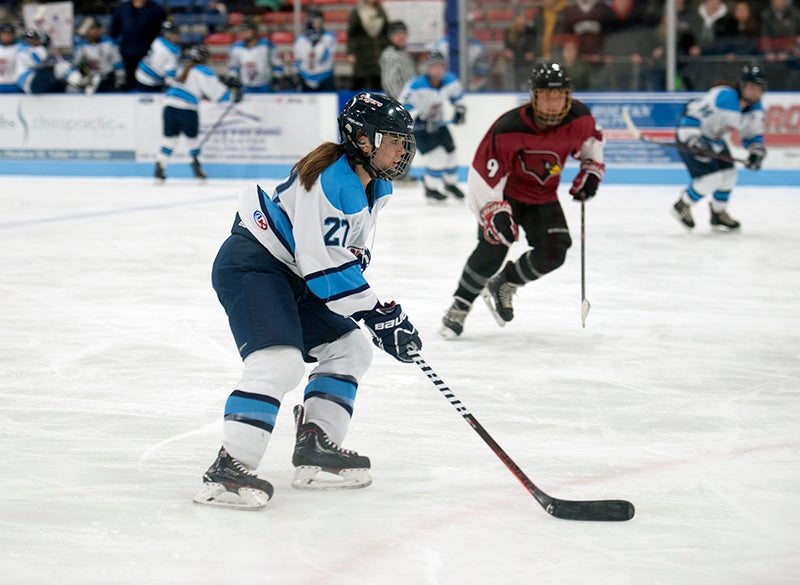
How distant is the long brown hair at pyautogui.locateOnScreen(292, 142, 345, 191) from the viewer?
2.55 metres

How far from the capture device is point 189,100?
11.0m

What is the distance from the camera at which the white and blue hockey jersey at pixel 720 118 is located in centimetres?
738

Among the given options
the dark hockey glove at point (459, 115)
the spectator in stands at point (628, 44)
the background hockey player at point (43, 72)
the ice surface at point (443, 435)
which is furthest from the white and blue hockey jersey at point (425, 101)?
the background hockey player at point (43, 72)

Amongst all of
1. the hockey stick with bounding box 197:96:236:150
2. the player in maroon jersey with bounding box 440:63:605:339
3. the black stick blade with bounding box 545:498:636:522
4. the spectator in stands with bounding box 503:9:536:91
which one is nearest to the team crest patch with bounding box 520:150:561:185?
the player in maroon jersey with bounding box 440:63:605:339

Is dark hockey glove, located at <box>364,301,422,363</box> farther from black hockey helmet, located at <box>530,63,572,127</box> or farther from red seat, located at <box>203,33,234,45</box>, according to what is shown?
red seat, located at <box>203,33,234,45</box>

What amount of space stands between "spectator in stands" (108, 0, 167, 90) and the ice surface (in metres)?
6.02

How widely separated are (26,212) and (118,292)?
3574 millimetres

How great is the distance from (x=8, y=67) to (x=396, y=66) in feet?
14.3

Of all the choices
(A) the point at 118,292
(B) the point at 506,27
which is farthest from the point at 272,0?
(A) the point at 118,292

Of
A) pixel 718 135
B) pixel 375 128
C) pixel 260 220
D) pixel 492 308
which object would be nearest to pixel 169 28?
pixel 718 135

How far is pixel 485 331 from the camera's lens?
4773mm

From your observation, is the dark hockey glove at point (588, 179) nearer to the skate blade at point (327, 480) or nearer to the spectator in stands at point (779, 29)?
the skate blade at point (327, 480)

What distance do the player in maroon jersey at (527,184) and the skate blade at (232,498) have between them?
2.00 meters

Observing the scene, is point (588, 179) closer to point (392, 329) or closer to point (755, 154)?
point (392, 329)
